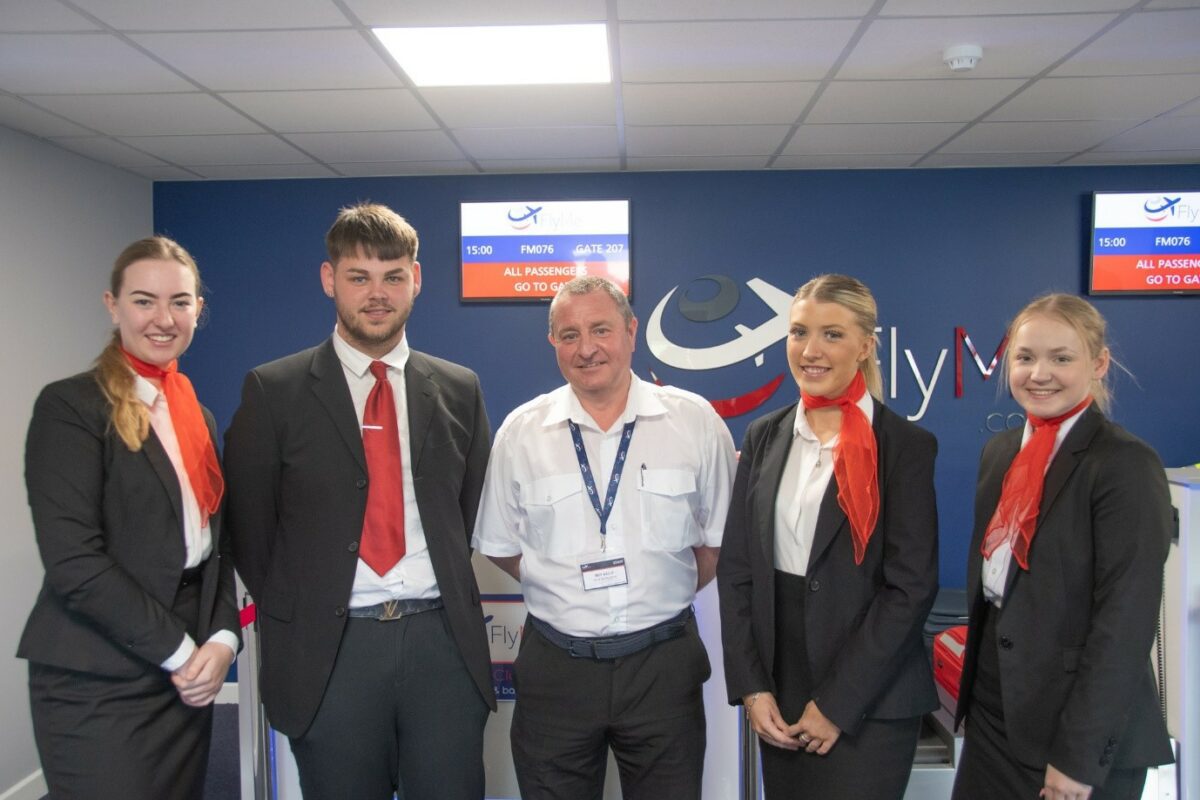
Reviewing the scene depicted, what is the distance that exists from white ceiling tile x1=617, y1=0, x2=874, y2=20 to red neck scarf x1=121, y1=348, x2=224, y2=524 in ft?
5.98

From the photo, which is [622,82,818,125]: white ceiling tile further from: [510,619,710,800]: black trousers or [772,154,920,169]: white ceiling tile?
[510,619,710,800]: black trousers

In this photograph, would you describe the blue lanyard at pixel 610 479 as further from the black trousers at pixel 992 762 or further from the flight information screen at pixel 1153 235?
the flight information screen at pixel 1153 235

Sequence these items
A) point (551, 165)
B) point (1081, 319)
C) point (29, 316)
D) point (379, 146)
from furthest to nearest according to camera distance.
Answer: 1. point (551, 165)
2. point (379, 146)
3. point (29, 316)
4. point (1081, 319)

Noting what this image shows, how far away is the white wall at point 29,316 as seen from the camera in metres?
3.81

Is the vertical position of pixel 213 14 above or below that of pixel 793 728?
above

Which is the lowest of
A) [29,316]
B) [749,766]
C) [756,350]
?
[749,766]

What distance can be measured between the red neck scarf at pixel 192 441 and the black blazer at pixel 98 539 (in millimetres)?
57

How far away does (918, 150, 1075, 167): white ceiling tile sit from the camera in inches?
188

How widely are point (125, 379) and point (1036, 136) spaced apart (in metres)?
4.45

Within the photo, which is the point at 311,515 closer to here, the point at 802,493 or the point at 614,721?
the point at 614,721

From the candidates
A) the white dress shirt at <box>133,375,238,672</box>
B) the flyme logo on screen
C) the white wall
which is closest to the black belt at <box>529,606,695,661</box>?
the white dress shirt at <box>133,375,238,672</box>

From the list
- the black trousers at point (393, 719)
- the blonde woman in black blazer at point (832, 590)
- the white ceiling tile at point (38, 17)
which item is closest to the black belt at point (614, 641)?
the blonde woman in black blazer at point (832, 590)

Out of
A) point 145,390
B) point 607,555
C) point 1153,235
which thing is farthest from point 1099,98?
point 145,390

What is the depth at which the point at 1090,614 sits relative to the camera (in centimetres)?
163
